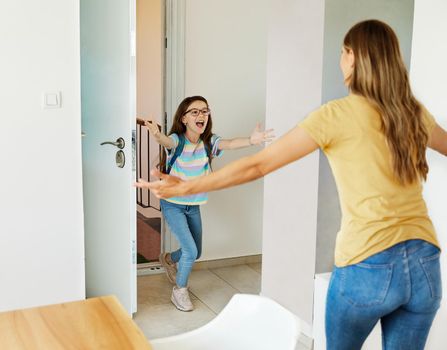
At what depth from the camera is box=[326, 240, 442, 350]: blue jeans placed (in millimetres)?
1745

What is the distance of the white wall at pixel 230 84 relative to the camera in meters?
4.53

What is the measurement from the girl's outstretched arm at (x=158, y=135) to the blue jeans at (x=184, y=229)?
0.37m

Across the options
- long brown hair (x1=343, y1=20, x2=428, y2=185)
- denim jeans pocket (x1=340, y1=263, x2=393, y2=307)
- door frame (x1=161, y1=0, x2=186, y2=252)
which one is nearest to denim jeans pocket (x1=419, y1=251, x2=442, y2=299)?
denim jeans pocket (x1=340, y1=263, x2=393, y2=307)

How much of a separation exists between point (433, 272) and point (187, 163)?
2352 millimetres

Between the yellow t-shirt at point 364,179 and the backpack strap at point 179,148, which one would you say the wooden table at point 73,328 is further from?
the backpack strap at point 179,148

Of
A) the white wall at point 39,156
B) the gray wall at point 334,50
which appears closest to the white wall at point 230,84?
the white wall at point 39,156

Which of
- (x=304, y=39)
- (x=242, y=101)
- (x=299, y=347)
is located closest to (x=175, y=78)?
(x=242, y=101)

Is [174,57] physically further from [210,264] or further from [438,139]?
[438,139]

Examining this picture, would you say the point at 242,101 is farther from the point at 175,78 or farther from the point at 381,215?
the point at 381,215

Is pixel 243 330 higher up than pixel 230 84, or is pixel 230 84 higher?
pixel 230 84

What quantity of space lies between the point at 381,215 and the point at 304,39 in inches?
71.5

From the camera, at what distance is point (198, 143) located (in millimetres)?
4023

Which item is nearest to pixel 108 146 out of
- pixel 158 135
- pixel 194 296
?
pixel 158 135

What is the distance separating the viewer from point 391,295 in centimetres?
174
